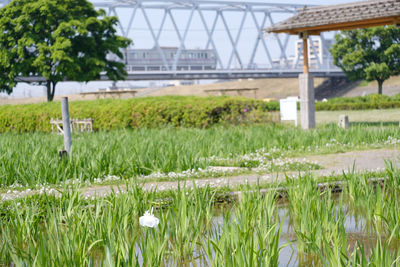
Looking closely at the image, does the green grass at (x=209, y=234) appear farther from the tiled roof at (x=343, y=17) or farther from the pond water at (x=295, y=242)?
the tiled roof at (x=343, y=17)

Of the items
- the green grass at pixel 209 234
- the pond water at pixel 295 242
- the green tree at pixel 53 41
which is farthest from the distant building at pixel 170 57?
the green grass at pixel 209 234

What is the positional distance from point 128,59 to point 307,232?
55201 millimetres

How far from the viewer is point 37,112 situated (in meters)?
17.3

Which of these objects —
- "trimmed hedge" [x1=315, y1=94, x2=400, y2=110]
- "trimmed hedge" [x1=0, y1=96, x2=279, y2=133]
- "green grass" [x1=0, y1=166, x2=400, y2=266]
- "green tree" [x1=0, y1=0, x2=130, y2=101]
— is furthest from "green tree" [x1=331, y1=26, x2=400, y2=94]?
"green grass" [x1=0, y1=166, x2=400, y2=266]

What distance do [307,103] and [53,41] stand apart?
15.8 m

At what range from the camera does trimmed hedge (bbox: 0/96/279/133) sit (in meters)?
14.0

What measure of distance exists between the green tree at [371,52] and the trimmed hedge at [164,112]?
30.6 m

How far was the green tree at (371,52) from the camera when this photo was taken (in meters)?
42.7

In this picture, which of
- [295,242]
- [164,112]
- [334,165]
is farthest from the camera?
[164,112]

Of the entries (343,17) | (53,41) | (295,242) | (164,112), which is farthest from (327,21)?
(53,41)

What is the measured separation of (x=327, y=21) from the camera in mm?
14805

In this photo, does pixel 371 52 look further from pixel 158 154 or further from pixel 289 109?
pixel 158 154

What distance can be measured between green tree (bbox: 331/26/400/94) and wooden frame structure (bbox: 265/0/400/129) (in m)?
28.5

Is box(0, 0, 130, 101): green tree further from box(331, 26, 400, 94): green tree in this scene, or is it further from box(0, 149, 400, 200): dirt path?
box(331, 26, 400, 94): green tree
